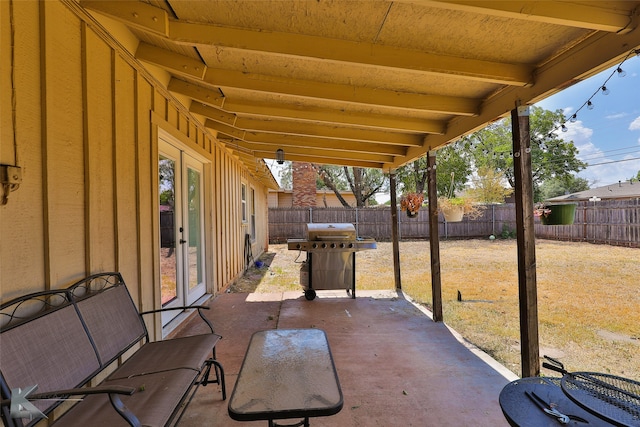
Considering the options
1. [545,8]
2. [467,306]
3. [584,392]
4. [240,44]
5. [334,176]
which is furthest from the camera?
[334,176]

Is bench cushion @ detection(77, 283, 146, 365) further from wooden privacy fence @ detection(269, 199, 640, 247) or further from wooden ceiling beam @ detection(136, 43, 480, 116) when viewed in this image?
wooden privacy fence @ detection(269, 199, 640, 247)

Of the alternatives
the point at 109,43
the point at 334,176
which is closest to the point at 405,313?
the point at 109,43

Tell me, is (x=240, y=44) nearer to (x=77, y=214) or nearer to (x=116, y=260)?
(x=77, y=214)

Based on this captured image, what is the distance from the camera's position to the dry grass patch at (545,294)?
3.03 meters

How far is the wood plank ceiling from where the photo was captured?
1.68 metres

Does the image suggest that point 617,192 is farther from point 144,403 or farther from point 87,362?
point 87,362

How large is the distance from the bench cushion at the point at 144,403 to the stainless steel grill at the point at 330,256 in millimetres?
2832

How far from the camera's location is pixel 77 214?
1.75 metres

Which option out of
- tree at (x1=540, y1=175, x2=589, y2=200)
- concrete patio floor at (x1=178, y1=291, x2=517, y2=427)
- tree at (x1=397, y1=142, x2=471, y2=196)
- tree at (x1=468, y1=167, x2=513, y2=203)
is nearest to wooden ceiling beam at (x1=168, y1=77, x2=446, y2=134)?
concrete patio floor at (x1=178, y1=291, x2=517, y2=427)

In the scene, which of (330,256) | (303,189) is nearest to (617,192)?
(303,189)

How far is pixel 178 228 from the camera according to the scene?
11.7 feet

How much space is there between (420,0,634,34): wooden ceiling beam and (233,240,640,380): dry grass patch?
2.58 metres

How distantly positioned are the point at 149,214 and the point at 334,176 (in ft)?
73.4

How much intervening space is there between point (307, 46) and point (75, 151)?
5.16ft
